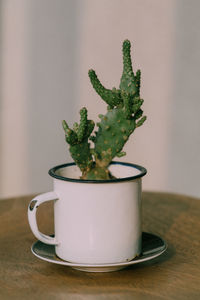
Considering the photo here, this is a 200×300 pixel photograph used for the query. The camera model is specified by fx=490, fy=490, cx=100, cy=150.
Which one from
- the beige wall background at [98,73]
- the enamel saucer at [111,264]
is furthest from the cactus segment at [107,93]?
the beige wall background at [98,73]

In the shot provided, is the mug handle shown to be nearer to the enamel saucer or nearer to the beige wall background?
the enamel saucer

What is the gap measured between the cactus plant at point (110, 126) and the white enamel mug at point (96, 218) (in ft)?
0.20

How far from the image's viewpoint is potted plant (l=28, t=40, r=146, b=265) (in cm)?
75

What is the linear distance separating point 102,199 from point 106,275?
123 millimetres

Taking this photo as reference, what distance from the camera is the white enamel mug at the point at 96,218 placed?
2.45ft

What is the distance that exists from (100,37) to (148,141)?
0.54 metres

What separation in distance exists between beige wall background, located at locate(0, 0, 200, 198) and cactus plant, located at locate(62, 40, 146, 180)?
149 centimetres

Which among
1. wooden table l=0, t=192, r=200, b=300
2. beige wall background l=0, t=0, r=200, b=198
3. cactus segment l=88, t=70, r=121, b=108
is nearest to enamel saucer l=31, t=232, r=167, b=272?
wooden table l=0, t=192, r=200, b=300

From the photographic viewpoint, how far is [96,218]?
750mm

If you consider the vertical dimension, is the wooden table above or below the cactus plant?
below

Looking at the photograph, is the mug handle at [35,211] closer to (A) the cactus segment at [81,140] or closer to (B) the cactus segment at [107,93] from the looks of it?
(A) the cactus segment at [81,140]

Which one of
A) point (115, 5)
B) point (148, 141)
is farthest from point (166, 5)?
point (148, 141)

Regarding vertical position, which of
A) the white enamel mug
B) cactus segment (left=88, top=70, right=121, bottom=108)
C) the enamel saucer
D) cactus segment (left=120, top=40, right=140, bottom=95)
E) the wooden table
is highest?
cactus segment (left=120, top=40, right=140, bottom=95)

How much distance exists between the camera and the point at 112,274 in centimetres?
77
